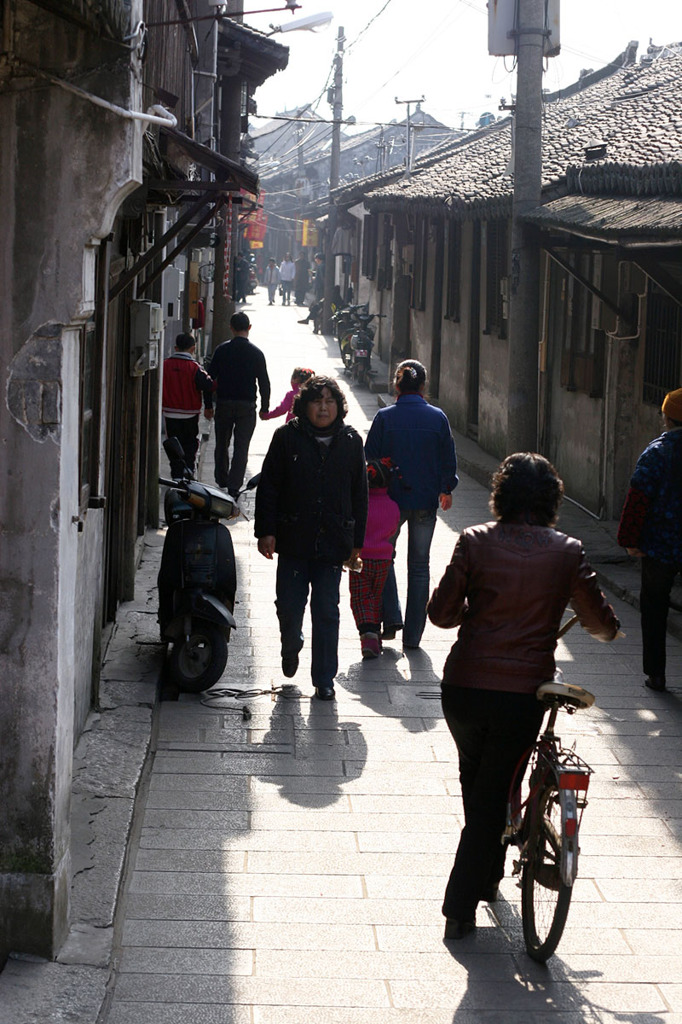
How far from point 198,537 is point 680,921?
12.5 feet

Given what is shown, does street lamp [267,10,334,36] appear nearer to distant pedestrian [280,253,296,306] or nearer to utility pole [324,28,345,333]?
utility pole [324,28,345,333]

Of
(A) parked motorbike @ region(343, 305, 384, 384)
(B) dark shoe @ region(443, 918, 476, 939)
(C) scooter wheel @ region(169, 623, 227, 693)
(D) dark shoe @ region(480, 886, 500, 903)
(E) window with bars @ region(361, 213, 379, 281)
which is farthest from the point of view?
(E) window with bars @ region(361, 213, 379, 281)

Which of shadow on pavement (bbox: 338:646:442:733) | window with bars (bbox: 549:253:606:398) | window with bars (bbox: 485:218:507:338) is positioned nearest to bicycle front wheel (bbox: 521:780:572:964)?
shadow on pavement (bbox: 338:646:442:733)

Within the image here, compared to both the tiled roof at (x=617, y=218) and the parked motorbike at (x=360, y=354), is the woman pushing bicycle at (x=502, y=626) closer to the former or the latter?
the tiled roof at (x=617, y=218)

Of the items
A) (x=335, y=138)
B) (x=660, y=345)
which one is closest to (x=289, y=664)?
(x=660, y=345)

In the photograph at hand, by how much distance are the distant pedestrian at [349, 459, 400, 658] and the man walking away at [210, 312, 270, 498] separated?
18.3 ft

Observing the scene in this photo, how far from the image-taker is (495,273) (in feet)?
63.4

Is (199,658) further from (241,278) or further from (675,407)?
(241,278)

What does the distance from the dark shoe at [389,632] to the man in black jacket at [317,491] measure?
1560 millimetres

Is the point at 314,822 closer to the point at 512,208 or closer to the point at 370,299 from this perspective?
the point at 512,208

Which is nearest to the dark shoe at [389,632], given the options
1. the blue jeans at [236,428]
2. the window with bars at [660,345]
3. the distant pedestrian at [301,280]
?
the window with bars at [660,345]

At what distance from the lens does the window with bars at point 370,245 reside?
1436 inches

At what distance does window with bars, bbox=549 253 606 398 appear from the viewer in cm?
1424

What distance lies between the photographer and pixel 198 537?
8133 millimetres
